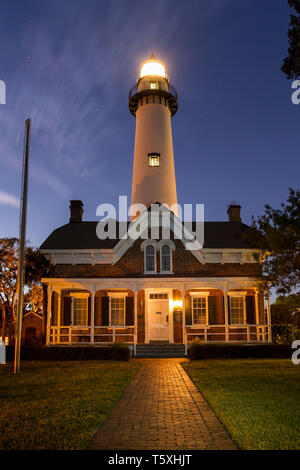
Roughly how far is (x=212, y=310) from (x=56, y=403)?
1486 centimetres

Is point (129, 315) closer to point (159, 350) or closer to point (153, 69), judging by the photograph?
point (159, 350)

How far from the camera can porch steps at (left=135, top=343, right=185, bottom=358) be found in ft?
67.0

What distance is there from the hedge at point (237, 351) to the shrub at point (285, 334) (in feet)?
11.7

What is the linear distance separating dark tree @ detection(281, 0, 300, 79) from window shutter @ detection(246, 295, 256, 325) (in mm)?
13904

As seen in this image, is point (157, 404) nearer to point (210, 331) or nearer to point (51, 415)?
point (51, 415)

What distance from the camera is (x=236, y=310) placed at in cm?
2319

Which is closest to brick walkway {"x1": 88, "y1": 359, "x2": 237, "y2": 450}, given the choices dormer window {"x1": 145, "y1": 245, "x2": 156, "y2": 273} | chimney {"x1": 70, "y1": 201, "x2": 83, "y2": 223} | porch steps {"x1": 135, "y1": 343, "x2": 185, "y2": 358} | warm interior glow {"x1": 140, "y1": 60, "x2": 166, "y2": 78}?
porch steps {"x1": 135, "y1": 343, "x2": 185, "y2": 358}

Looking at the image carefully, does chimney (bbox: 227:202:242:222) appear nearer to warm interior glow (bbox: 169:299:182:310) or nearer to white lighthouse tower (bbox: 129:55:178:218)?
white lighthouse tower (bbox: 129:55:178:218)

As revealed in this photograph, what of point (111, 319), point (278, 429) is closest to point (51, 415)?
point (278, 429)

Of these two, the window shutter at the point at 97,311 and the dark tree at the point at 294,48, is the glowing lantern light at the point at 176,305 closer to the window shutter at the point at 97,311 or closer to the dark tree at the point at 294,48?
the window shutter at the point at 97,311

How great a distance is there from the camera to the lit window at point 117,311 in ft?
74.5

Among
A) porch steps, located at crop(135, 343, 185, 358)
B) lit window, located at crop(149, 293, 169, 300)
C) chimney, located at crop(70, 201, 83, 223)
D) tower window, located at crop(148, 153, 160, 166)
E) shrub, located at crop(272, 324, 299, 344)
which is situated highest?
tower window, located at crop(148, 153, 160, 166)

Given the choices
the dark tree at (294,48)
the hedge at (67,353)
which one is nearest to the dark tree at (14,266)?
the hedge at (67,353)

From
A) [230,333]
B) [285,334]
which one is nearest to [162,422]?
[230,333]
